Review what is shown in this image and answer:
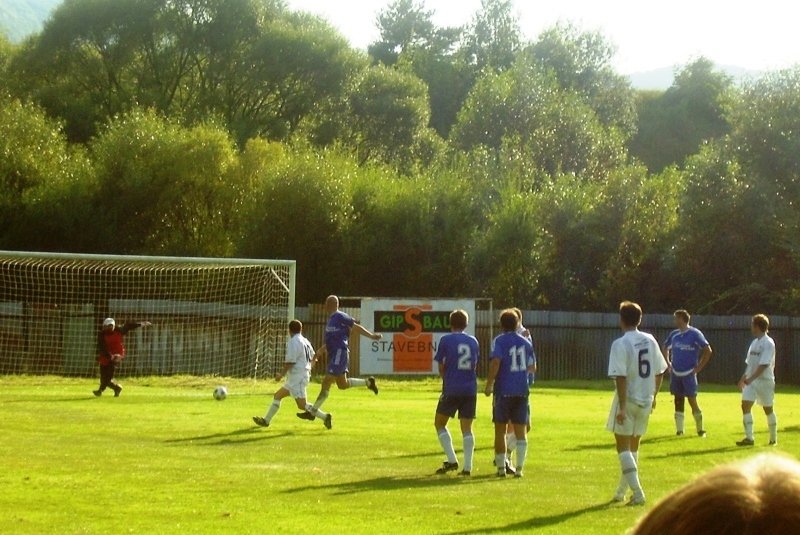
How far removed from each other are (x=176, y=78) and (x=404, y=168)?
12433mm

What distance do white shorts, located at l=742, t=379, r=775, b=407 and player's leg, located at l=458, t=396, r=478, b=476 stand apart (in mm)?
5883

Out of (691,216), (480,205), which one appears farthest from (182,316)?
(691,216)

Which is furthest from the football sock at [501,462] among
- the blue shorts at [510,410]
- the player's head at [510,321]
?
the player's head at [510,321]

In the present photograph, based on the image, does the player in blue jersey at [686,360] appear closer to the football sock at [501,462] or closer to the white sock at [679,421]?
the white sock at [679,421]

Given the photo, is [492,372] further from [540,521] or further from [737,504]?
[737,504]

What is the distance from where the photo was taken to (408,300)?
36781mm

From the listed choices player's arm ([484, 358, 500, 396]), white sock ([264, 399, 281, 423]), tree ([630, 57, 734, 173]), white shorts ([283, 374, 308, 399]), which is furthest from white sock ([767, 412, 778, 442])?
tree ([630, 57, 734, 173])

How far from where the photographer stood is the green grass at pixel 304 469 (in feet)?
36.2

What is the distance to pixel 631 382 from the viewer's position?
487 inches

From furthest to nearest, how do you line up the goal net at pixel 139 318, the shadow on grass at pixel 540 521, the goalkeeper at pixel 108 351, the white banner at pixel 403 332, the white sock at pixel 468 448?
the white banner at pixel 403 332, the goal net at pixel 139 318, the goalkeeper at pixel 108 351, the white sock at pixel 468 448, the shadow on grass at pixel 540 521

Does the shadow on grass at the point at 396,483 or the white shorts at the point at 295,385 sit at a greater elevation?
the white shorts at the point at 295,385

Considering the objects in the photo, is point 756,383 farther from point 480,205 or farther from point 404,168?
point 404,168

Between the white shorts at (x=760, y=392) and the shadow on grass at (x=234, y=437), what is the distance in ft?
23.8

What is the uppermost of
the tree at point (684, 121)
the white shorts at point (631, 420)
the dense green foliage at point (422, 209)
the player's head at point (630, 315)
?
the tree at point (684, 121)
